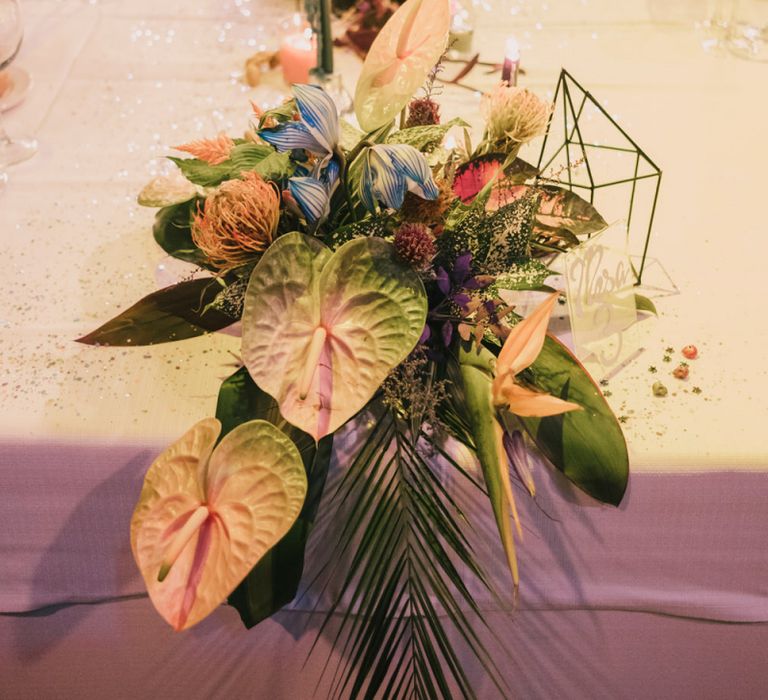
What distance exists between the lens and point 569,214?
85 centimetres

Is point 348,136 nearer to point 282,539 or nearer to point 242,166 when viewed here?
point 242,166

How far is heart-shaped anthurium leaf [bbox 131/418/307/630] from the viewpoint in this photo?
554 millimetres

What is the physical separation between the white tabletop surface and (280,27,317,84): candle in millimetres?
55

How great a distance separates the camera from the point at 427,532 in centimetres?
67

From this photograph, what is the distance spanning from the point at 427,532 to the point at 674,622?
1.01 feet

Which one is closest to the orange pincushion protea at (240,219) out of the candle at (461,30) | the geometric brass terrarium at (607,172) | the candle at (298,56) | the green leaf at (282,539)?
the green leaf at (282,539)

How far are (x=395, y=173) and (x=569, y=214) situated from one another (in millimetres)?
298

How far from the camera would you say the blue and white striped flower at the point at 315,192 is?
0.62 m

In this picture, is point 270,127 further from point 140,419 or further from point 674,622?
point 674,622

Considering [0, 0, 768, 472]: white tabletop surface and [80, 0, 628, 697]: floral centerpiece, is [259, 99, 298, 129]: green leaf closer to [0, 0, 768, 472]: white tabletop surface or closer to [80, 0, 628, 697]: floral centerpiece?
[80, 0, 628, 697]: floral centerpiece

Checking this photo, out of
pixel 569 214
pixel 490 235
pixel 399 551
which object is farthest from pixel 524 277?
pixel 399 551

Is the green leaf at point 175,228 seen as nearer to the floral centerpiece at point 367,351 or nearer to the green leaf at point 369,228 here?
the floral centerpiece at point 367,351

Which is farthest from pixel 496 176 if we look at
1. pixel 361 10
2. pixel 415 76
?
pixel 361 10

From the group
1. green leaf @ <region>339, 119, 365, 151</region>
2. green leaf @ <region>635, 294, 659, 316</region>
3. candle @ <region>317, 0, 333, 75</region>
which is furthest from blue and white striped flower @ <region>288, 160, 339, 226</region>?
candle @ <region>317, 0, 333, 75</region>
